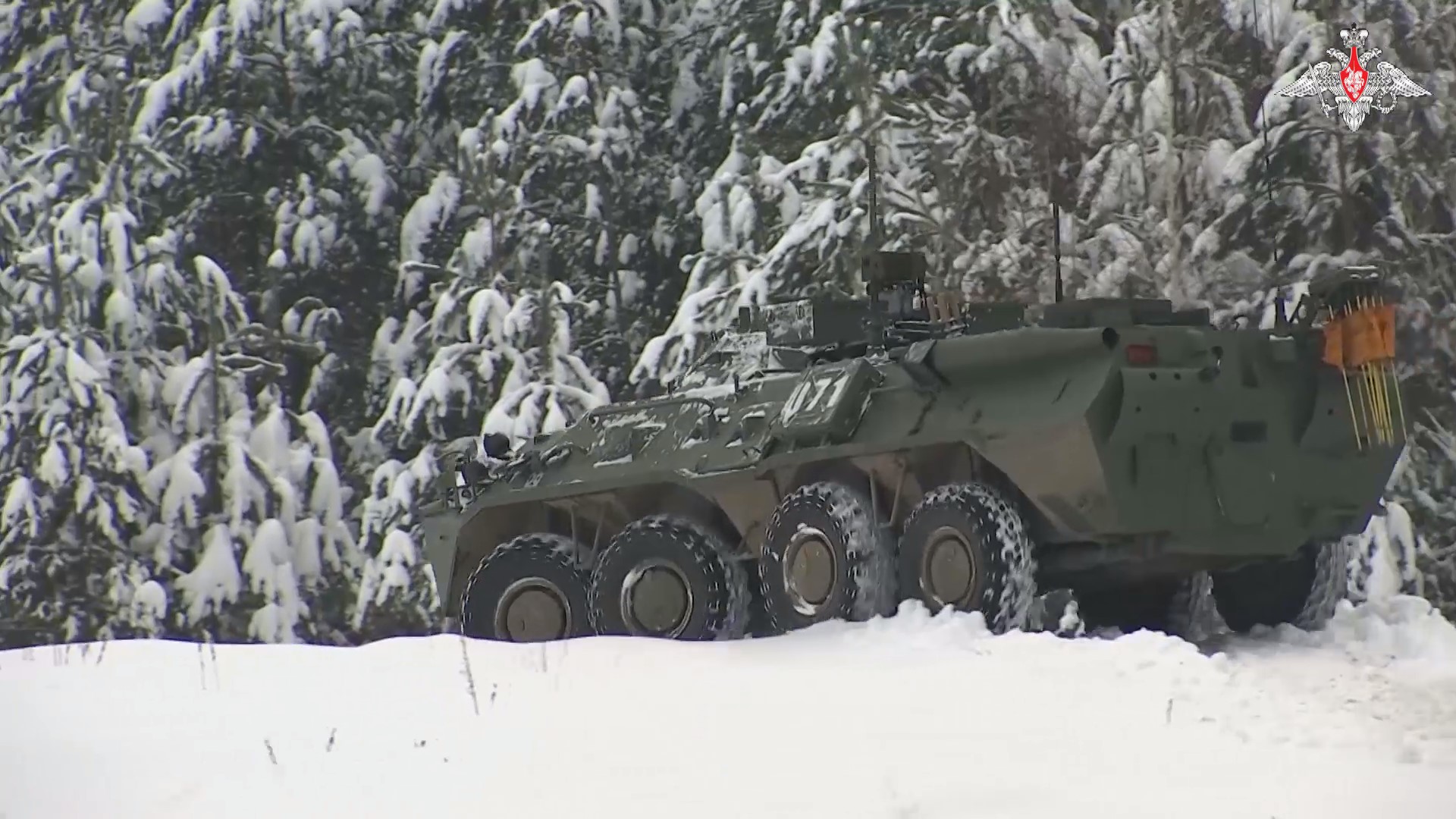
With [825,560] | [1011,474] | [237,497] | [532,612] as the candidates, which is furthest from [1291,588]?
[237,497]

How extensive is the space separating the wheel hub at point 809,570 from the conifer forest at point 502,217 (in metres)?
6.05

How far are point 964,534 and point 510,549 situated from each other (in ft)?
13.4

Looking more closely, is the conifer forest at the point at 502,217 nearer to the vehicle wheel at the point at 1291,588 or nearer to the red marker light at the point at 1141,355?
the vehicle wheel at the point at 1291,588

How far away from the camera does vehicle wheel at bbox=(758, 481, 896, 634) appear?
10516 millimetres

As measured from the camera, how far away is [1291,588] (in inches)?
452

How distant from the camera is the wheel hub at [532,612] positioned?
1302cm

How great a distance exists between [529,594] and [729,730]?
5949mm

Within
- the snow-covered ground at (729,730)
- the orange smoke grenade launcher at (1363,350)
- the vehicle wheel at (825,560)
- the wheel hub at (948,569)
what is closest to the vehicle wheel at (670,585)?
the vehicle wheel at (825,560)

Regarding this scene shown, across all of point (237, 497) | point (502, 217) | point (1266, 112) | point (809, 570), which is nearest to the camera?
point (809, 570)

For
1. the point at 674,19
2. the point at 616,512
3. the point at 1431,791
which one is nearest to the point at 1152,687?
the point at 1431,791

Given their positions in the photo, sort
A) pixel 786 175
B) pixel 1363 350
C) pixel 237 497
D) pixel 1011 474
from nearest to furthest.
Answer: pixel 1011 474, pixel 1363 350, pixel 786 175, pixel 237 497

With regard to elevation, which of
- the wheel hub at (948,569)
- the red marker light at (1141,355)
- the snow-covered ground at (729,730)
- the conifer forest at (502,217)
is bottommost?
the snow-covered ground at (729,730)

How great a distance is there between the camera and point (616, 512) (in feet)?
42.3

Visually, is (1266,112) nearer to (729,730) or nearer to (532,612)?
(532,612)
